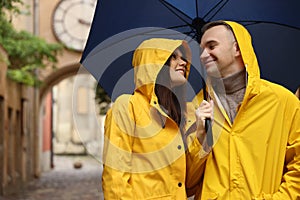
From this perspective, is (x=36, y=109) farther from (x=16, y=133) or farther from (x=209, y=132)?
(x=209, y=132)

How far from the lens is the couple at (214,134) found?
2711 millimetres

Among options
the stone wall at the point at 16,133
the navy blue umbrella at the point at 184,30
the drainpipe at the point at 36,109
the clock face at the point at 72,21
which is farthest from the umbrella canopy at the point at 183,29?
the clock face at the point at 72,21

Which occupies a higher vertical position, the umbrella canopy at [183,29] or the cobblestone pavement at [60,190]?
the umbrella canopy at [183,29]

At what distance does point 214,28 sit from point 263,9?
3.52 feet

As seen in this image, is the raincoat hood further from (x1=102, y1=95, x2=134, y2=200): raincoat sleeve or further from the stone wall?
the stone wall

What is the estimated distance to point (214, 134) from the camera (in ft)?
9.17

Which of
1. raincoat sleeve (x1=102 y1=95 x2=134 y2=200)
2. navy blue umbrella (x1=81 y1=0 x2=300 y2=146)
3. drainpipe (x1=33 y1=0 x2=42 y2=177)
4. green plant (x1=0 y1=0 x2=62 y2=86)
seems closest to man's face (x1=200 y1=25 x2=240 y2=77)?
raincoat sleeve (x1=102 y1=95 x2=134 y2=200)

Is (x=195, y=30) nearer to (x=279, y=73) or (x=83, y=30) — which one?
(x=279, y=73)

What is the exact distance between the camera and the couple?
2.71 metres

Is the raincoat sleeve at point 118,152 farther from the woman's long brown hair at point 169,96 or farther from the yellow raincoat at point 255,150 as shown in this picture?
the yellow raincoat at point 255,150

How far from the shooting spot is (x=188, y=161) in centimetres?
285

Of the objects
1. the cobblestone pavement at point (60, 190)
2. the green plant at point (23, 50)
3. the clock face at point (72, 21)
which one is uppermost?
the clock face at point (72, 21)

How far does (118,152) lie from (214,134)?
0.44 m

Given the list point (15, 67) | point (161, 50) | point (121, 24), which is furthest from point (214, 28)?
point (15, 67)
